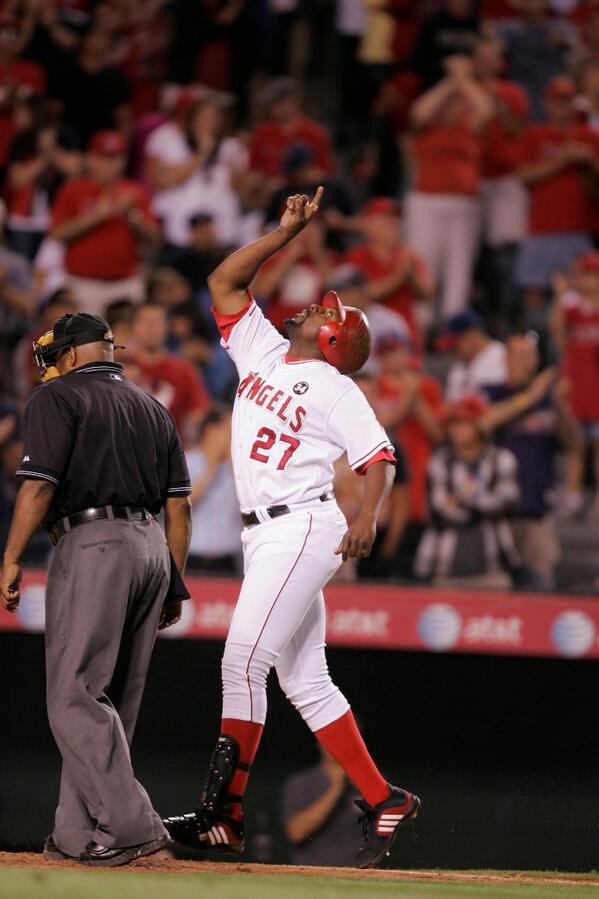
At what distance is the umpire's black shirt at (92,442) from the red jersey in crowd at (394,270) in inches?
190

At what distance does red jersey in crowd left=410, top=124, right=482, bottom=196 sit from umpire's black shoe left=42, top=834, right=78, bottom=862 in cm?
633

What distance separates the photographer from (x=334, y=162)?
36.6 feet

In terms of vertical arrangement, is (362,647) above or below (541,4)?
below

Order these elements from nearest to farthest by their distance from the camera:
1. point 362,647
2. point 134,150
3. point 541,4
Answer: point 362,647, point 134,150, point 541,4

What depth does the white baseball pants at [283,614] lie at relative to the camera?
4574 mm

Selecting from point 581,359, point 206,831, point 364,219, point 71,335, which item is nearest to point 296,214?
point 71,335

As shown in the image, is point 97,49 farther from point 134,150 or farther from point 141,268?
point 141,268

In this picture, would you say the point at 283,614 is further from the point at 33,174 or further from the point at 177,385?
the point at 33,174

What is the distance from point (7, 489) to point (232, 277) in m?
3.51

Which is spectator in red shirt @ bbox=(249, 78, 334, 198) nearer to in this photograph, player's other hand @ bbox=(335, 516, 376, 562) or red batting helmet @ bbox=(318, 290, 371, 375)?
red batting helmet @ bbox=(318, 290, 371, 375)

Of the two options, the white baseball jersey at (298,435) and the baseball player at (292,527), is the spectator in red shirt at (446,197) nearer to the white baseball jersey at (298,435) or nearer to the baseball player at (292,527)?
the baseball player at (292,527)

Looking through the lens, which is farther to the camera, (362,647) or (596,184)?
(596,184)

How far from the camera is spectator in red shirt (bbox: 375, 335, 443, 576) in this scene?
8117 millimetres

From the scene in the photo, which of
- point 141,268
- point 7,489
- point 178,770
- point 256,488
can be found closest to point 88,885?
point 256,488
